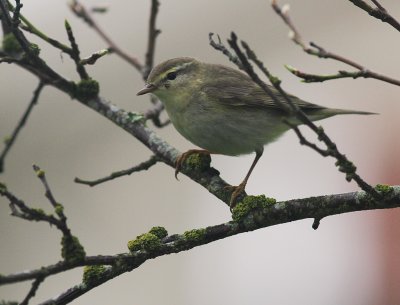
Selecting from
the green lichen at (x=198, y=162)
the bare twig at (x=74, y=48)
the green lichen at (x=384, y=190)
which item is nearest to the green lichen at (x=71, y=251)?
the bare twig at (x=74, y=48)

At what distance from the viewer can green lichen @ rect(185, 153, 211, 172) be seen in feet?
10.2

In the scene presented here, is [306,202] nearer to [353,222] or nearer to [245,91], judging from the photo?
[245,91]

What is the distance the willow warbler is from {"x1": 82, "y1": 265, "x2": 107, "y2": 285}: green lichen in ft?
4.14

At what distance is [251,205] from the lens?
250 cm

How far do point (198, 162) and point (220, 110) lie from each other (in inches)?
22.7

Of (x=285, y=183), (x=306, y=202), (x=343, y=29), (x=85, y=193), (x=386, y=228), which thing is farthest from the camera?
(x=85, y=193)

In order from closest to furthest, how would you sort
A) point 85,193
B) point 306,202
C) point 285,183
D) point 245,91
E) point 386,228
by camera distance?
point 306,202, point 245,91, point 386,228, point 285,183, point 85,193

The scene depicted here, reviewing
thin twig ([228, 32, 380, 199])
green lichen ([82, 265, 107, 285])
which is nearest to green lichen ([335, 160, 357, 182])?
thin twig ([228, 32, 380, 199])

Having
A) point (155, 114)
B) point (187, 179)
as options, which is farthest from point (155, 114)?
point (187, 179)

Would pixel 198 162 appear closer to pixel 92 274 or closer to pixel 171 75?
pixel 171 75

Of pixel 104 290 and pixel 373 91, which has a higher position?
pixel 373 91

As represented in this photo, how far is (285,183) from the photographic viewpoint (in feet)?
23.0

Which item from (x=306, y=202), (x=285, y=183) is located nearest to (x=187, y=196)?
(x=285, y=183)

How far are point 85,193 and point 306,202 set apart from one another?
231 inches
